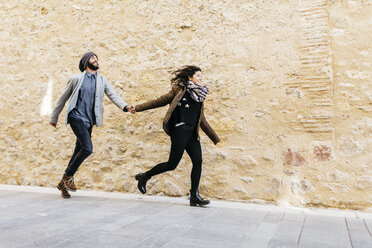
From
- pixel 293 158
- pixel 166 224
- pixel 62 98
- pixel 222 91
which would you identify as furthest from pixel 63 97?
pixel 293 158

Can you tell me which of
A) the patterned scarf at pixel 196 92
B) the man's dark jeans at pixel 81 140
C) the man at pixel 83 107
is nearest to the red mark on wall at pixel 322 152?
the patterned scarf at pixel 196 92

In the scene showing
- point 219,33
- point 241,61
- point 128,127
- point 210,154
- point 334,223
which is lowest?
point 334,223

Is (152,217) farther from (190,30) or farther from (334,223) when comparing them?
(190,30)

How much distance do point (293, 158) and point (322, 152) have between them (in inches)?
12.0

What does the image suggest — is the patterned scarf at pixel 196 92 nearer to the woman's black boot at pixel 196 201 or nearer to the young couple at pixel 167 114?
the young couple at pixel 167 114

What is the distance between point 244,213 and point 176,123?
114cm

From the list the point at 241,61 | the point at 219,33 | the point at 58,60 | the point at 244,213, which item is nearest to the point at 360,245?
the point at 244,213

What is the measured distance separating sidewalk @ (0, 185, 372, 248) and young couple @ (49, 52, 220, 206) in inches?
14.1

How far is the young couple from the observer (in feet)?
11.3

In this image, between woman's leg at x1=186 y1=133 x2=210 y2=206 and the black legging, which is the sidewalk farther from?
the black legging

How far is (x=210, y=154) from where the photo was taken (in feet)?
13.0

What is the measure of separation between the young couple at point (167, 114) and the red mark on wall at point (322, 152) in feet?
3.56

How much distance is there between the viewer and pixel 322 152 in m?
3.53

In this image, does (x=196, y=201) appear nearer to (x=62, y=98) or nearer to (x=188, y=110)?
(x=188, y=110)
